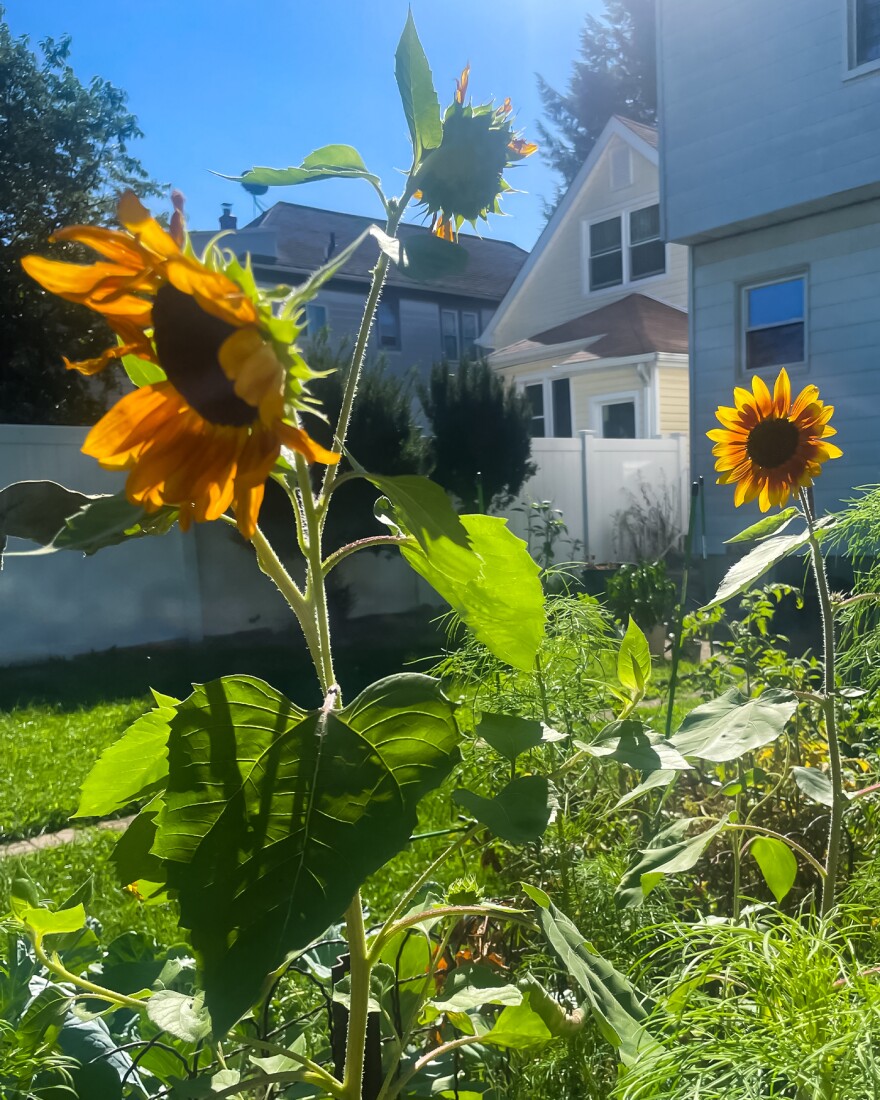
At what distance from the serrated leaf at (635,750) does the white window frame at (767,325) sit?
8346 millimetres

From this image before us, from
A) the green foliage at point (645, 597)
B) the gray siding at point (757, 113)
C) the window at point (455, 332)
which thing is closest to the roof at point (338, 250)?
the window at point (455, 332)

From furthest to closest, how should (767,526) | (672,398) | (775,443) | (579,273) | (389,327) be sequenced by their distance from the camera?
(389,327), (579,273), (672,398), (775,443), (767,526)

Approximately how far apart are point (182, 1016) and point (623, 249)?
618 inches

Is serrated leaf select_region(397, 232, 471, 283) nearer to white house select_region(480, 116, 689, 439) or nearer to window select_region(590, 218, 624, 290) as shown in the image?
white house select_region(480, 116, 689, 439)

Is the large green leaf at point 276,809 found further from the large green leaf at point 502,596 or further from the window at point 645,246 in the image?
the window at point 645,246

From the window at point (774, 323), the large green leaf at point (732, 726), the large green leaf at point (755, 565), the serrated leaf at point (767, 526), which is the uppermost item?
the window at point (774, 323)

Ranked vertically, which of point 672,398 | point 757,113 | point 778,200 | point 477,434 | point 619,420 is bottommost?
point 477,434

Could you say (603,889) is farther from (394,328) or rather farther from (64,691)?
(394,328)

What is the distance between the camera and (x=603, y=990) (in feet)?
2.52

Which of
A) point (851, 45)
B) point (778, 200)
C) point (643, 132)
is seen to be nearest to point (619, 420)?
point (643, 132)

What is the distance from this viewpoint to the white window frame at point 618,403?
13.4 meters

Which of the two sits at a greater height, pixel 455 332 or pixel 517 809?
pixel 455 332

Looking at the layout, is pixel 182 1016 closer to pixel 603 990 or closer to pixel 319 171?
pixel 603 990

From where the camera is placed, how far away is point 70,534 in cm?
56
